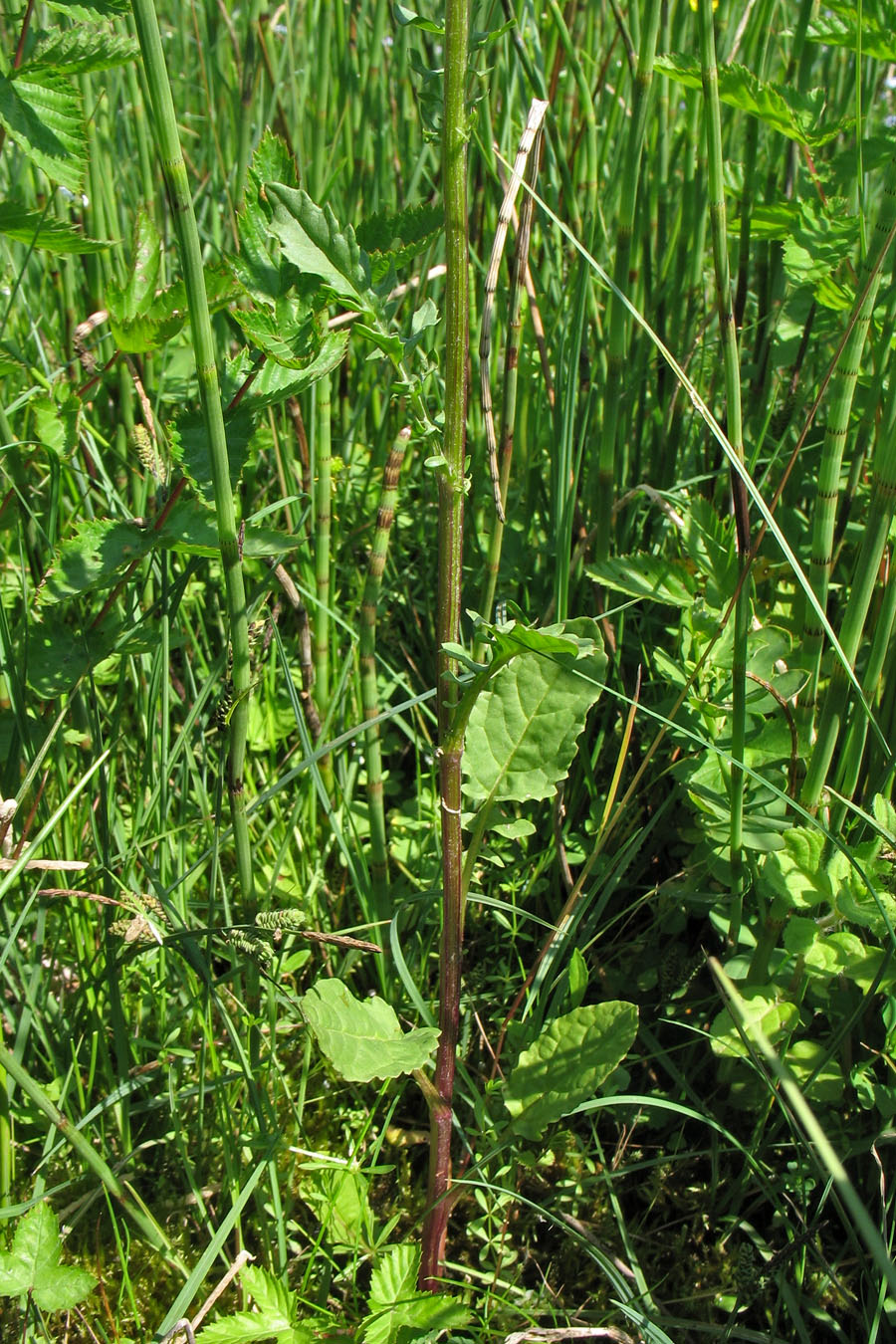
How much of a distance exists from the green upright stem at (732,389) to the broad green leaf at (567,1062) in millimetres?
194

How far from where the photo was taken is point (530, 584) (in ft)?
4.71

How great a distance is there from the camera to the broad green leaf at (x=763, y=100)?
1.03m

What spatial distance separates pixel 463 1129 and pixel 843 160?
45.9 inches

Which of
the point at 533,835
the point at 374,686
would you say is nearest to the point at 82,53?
the point at 374,686

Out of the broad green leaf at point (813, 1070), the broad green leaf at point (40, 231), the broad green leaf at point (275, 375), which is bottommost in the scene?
the broad green leaf at point (813, 1070)

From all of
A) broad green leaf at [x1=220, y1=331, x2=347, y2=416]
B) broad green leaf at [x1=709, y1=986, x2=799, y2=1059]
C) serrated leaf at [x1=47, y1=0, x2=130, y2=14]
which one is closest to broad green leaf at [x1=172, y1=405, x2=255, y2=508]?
broad green leaf at [x1=220, y1=331, x2=347, y2=416]

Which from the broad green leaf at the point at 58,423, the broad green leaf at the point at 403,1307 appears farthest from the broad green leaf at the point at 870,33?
Result: the broad green leaf at the point at 403,1307

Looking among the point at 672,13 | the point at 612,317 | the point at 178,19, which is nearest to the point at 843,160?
the point at 612,317

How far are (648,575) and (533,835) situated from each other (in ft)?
1.17

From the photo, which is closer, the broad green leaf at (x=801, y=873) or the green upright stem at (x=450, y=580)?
the green upright stem at (x=450, y=580)

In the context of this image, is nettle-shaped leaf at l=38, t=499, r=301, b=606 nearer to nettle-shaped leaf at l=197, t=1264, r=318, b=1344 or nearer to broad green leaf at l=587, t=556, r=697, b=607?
broad green leaf at l=587, t=556, r=697, b=607

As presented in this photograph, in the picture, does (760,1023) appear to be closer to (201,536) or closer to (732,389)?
(732,389)

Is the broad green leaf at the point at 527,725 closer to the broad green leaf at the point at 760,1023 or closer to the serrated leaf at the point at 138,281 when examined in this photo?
the broad green leaf at the point at 760,1023

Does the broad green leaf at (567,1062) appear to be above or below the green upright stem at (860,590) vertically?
below
